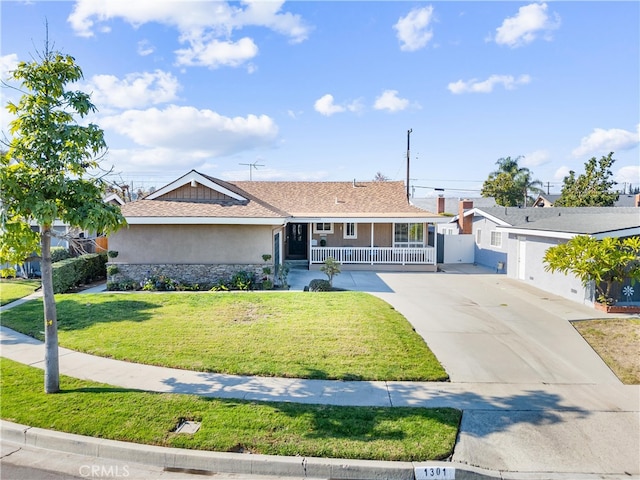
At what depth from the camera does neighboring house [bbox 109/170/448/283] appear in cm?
1591

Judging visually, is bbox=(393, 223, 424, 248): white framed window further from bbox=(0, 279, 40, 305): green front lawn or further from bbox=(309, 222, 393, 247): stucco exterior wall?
bbox=(0, 279, 40, 305): green front lawn

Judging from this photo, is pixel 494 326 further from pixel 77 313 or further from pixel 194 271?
pixel 77 313

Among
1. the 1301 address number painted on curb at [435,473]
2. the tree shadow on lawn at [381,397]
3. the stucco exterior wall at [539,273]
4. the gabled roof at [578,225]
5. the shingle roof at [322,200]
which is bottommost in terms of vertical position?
the 1301 address number painted on curb at [435,473]

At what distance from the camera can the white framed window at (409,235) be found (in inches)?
886

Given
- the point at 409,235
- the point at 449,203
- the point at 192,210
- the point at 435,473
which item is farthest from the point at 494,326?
the point at 449,203

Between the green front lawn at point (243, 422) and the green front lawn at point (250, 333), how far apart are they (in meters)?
1.35

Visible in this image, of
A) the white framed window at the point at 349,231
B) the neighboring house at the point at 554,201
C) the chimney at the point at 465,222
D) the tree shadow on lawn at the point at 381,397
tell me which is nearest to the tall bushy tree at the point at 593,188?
the neighboring house at the point at 554,201

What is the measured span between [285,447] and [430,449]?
1.82 metres

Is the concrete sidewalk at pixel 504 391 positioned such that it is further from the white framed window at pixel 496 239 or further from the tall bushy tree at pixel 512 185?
the tall bushy tree at pixel 512 185

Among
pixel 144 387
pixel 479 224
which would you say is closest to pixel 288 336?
pixel 144 387

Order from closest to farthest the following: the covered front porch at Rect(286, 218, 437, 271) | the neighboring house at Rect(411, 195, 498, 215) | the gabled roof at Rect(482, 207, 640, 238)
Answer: the gabled roof at Rect(482, 207, 640, 238), the covered front porch at Rect(286, 218, 437, 271), the neighboring house at Rect(411, 195, 498, 215)

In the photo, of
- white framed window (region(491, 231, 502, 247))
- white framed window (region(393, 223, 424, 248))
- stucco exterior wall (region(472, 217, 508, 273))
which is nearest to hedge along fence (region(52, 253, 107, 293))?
white framed window (region(393, 223, 424, 248))

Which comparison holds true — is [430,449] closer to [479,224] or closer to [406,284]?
[406,284]

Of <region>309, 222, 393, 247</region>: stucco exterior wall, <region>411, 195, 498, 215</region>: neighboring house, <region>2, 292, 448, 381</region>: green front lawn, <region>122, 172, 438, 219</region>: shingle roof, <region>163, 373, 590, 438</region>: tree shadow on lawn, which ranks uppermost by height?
<region>411, 195, 498, 215</region>: neighboring house
